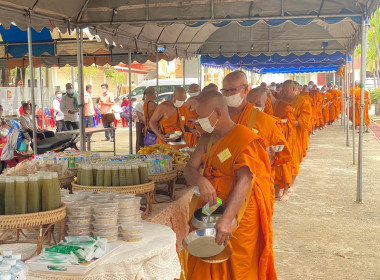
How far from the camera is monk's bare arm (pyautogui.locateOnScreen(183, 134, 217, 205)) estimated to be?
312 centimetres

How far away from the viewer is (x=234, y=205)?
10.2 ft

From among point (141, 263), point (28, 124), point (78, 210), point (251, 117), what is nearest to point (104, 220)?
point (78, 210)

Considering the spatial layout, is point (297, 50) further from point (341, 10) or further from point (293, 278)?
point (293, 278)

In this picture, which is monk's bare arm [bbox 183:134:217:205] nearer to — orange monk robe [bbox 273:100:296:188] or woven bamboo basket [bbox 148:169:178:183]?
woven bamboo basket [bbox 148:169:178:183]

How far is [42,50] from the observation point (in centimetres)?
1071

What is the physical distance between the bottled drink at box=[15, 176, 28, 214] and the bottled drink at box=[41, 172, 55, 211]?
93 millimetres

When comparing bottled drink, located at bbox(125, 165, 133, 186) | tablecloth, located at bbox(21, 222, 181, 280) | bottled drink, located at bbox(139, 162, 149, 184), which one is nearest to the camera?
tablecloth, located at bbox(21, 222, 181, 280)

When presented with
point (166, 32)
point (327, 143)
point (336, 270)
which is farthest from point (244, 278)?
point (327, 143)

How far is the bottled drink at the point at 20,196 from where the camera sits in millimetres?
2568

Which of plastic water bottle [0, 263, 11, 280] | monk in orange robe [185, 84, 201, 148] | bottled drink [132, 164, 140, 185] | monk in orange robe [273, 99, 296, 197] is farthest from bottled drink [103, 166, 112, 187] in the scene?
monk in orange robe [273, 99, 296, 197]

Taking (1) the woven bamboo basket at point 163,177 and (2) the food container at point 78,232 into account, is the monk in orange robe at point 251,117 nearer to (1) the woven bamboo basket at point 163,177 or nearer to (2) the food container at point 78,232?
(1) the woven bamboo basket at point 163,177

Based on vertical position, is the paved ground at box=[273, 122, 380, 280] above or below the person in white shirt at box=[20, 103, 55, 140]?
below

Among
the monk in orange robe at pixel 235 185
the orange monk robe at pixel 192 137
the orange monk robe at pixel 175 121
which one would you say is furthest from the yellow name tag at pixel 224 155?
the orange monk robe at pixel 175 121

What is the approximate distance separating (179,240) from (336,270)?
5.60 feet
